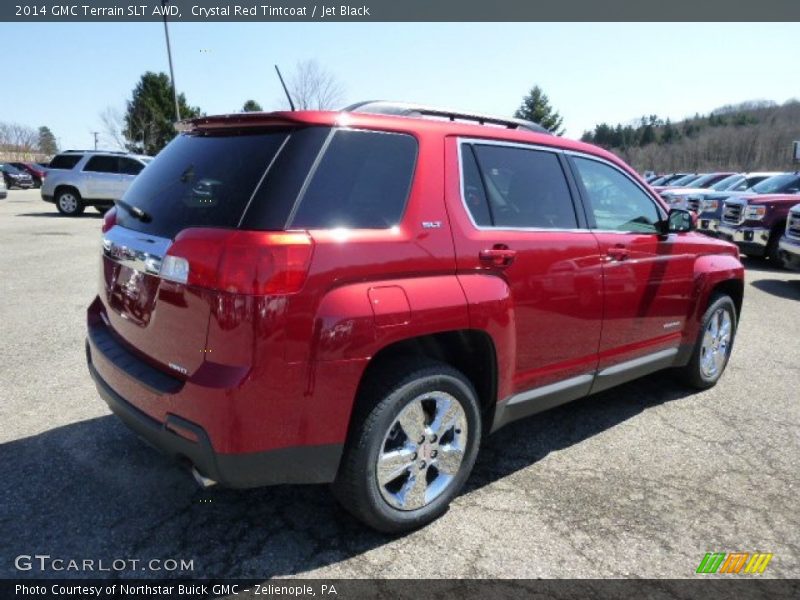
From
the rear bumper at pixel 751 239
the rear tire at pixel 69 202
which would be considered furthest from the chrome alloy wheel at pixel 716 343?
the rear tire at pixel 69 202

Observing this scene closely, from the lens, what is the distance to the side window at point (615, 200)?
3598 mm

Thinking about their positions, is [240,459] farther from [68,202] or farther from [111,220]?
[68,202]

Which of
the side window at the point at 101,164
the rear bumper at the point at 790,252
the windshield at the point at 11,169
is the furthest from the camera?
the windshield at the point at 11,169

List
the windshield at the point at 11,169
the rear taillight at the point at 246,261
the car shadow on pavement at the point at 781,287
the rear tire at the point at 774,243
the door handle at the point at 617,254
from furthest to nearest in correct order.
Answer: the windshield at the point at 11,169 < the rear tire at the point at 774,243 < the car shadow on pavement at the point at 781,287 < the door handle at the point at 617,254 < the rear taillight at the point at 246,261

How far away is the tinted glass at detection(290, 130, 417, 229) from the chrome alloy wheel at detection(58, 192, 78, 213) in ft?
61.4

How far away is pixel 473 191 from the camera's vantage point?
286cm

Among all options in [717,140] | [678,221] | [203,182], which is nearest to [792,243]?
[678,221]

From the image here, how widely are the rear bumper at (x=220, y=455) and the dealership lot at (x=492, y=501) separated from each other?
0.44 metres

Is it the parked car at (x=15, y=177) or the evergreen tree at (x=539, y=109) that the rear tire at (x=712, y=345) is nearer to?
the parked car at (x=15, y=177)

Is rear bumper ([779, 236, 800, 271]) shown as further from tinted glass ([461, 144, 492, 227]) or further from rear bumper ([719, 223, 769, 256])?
tinted glass ([461, 144, 492, 227])

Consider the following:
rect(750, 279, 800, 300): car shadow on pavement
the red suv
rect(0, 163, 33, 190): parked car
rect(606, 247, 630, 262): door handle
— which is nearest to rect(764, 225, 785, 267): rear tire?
rect(750, 279, 800, 300): car shadow on pavement

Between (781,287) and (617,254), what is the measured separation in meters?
7.50

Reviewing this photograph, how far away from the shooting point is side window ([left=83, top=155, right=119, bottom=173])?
1773 centimetres

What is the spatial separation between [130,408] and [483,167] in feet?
6.63
